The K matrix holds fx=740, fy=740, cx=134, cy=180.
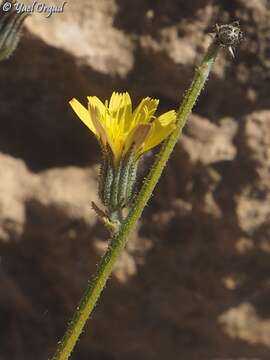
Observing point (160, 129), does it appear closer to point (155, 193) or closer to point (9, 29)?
point (9, 29)

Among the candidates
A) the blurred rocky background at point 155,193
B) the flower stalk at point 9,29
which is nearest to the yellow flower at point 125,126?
the flower stalk at point 9,29

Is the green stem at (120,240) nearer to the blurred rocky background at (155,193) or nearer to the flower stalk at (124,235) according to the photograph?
the flower stalk at (124,235)

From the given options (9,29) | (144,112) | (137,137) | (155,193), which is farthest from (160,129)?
(155,193)

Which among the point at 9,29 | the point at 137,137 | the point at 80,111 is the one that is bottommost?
the point at 137,137

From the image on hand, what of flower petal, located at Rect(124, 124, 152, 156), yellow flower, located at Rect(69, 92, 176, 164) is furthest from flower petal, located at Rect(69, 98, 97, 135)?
flower petal, located at Rect(124, 124, 152, 156)

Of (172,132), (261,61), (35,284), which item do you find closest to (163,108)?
(261,61)

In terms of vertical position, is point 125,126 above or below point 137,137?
above

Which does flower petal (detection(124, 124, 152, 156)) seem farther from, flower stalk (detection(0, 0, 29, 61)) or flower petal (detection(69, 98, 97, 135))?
flower stalk (detection(0, 0, 29, 61))
